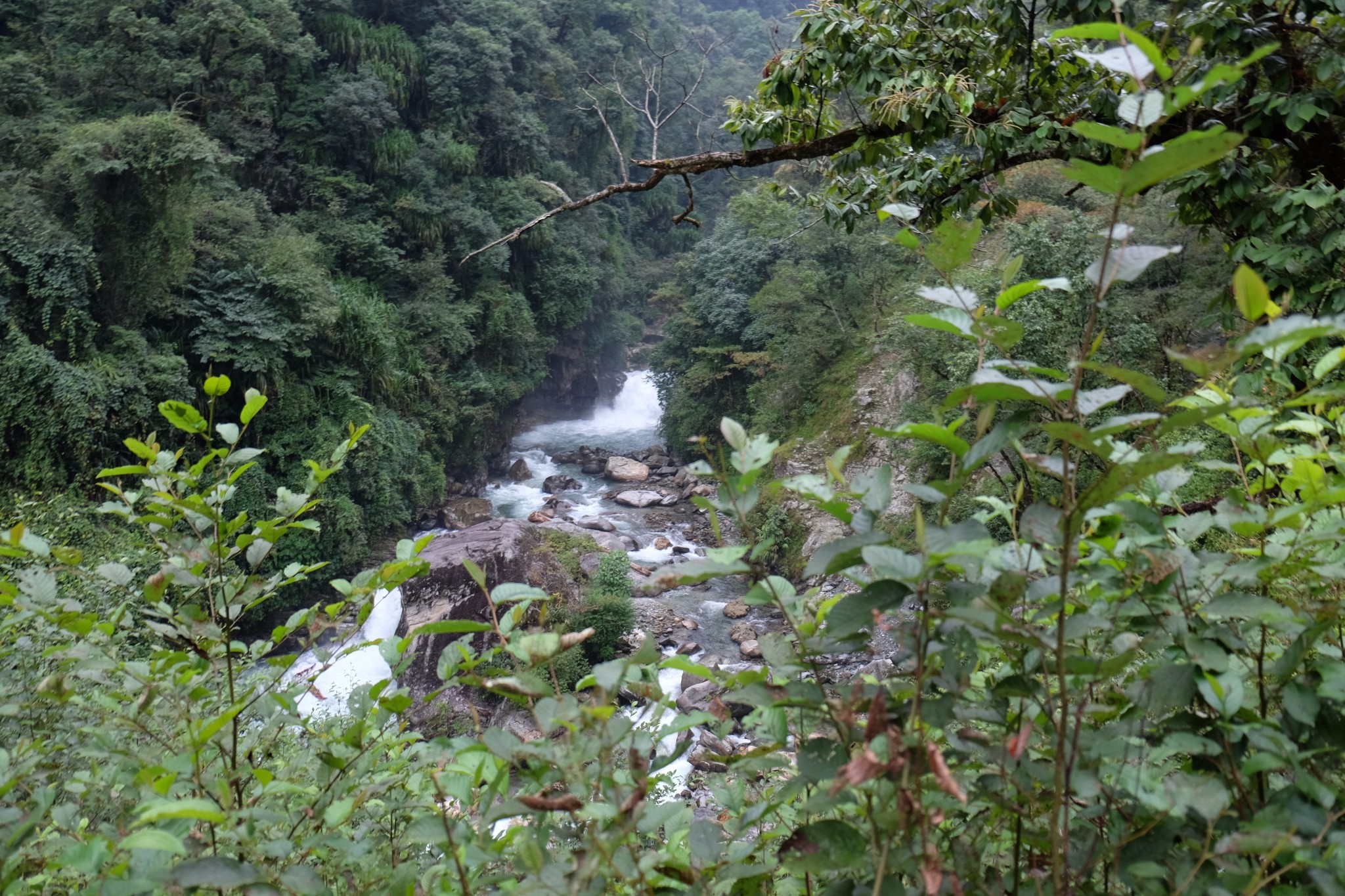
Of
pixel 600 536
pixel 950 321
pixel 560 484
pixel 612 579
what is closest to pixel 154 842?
pixel 950 321

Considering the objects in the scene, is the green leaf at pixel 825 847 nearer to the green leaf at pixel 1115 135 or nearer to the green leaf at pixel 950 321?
the green leaf at pixel 950 321

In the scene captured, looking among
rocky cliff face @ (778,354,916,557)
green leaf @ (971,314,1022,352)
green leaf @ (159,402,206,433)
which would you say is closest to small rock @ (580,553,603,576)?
rocky cliff face @ (778,354,916,557)

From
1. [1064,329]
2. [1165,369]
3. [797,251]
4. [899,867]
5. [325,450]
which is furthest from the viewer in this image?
[797,251]

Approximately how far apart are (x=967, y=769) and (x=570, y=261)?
62.1 feet

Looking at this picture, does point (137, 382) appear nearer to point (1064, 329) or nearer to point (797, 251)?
point (1064, 329)

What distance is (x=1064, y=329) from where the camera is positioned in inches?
264

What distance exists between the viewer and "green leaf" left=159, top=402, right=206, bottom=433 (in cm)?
100

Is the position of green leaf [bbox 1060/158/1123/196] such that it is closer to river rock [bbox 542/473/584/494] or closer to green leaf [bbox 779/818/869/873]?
green leaf [bbox 779/818/869/873]

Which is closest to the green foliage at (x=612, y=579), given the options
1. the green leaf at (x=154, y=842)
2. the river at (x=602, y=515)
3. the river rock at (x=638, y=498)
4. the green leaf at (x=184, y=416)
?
the river at (x=602, y=515)

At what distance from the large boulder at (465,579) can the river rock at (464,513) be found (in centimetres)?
249

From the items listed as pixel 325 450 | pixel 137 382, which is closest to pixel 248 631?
pixel 325 450

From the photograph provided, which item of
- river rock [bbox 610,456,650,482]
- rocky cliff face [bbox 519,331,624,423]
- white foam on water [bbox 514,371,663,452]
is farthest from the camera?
rocky cliff face [bbox 519,331,624,423]

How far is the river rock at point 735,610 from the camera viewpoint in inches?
388

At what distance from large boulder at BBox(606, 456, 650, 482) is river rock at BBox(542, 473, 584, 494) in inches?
32.4
